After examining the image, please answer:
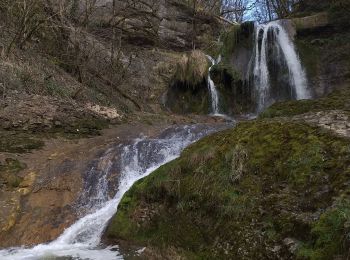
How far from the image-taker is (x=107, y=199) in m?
8.64

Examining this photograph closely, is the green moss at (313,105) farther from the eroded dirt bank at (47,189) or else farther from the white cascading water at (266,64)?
the white cascading water at (266,64)

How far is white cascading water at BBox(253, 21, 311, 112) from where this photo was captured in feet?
56.3

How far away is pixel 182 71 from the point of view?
1898cm

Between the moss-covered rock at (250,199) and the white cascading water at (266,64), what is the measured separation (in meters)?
10.4

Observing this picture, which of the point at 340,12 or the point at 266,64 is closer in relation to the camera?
the point at 340,12

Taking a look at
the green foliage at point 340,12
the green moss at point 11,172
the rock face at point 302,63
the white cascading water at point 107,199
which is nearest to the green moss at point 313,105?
the white cascading water at point 107,199

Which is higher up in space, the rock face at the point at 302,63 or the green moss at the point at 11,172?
the rock face at the point at 302,63

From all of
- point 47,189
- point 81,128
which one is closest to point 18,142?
→ point 81,128

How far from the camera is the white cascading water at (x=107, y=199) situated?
21.3 feet

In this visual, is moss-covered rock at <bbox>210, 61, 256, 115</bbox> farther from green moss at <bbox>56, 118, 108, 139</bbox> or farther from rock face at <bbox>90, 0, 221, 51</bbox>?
green moss at <bbox>56, 118, 108, 139</bbox>

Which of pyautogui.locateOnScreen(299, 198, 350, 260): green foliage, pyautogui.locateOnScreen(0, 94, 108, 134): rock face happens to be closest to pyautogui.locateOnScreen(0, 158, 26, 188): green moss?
pyautogui.locateOnScreen(0, 94, 108, 134): rock face

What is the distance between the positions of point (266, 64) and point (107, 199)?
11.4m

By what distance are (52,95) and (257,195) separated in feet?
32.6

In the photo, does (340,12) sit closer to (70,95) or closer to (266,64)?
(266,64)
